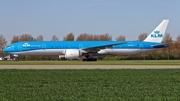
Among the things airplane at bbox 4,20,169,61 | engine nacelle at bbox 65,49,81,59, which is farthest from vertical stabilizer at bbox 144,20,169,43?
engine nacelle at bbox 65,49,81,59

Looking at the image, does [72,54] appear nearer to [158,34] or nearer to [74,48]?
[74,48]

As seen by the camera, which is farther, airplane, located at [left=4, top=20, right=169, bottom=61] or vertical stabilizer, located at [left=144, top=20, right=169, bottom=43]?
vertical stabilizer, located at [left=144, top=20, right=169, bottom=43]

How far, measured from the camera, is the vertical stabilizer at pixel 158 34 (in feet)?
173

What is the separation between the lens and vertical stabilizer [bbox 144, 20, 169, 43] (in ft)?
173

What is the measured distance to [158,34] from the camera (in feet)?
174

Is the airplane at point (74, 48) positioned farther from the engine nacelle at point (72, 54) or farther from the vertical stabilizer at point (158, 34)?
the vertical stabilizer at point (158, 34)

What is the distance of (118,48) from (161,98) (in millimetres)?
39250

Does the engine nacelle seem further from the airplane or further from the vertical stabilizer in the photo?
the vertical stabilizer

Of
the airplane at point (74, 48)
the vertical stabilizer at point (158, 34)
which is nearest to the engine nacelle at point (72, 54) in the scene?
the airplane at point (74, 48)

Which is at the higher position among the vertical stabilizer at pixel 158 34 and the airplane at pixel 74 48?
the vertical stabilizer at pixel 158 34

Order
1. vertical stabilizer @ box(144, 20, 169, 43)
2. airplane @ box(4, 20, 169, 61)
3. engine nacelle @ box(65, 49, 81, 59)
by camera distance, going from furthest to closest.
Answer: vertical stabilizer @ box(144, 20, 169, 43), airplane @ box(4, 20, 169, 61), engine nacelle @ box(65, 49, 81, 59)

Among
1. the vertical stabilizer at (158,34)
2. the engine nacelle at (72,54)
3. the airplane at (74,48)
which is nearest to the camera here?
the engine nacelle at (72,54)

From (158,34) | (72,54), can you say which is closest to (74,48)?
(72,54)

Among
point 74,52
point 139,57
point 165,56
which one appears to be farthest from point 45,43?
point 165,56
